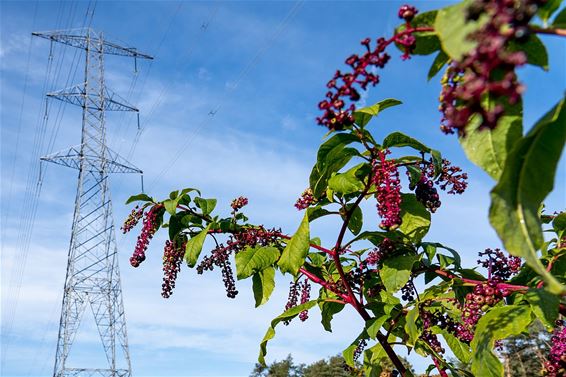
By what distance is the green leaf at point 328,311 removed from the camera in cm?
282

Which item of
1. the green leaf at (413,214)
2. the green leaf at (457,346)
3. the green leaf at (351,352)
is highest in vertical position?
the green leaf at (413,214)

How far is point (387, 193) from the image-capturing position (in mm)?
1944

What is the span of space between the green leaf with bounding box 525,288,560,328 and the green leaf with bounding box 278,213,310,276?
899mm

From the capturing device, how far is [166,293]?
10.1ft

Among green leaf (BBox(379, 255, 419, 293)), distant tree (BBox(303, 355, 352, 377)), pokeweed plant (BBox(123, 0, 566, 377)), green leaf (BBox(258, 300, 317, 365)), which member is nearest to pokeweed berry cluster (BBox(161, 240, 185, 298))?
pokeweed plant (BBox(123, 0, 566, 377))

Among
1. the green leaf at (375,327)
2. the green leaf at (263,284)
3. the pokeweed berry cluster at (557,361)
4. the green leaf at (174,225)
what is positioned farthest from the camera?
the green leaf at (174,225)

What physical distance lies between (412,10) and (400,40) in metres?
0.08

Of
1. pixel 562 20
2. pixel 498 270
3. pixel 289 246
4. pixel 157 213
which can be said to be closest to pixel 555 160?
pixel 562 20

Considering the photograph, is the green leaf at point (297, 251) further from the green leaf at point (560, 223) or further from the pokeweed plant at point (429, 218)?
the green leaf at point (560, 223)

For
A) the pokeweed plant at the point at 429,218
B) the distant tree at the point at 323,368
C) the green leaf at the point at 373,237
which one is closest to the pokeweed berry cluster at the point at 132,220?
the pokeweed plant at the point at 429,218

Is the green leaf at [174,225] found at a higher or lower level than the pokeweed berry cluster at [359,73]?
higher

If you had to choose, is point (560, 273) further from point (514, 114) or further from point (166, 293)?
point (166, 293)

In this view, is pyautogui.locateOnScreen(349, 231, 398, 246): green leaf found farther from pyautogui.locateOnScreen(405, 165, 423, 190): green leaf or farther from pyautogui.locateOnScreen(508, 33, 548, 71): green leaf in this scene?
pyautogui.locateOnScreen(508, 33, 548, 71): green leaf

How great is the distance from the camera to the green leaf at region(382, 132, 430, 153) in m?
2.28
